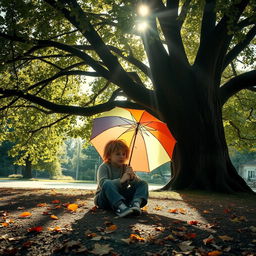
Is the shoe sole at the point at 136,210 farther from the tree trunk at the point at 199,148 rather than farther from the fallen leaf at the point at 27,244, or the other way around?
the tree trunk at the point at 199,148

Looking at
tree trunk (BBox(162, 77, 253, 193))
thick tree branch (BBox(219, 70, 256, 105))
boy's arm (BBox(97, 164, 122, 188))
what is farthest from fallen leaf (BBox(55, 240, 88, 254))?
thick tree branch (BBox(219, 70, 256, 105))

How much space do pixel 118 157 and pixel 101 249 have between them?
2.40 metres

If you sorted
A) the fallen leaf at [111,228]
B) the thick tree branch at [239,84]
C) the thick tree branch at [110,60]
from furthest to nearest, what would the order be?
the thick tree branch at [239,84] → the thick tree branch at [110,60] → the fallen leaf at [111,228]

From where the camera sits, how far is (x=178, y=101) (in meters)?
9.89

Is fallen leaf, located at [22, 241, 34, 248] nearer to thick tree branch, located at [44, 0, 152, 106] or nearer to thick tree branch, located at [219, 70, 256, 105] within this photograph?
thick tree branch, located at [44, 0, 152, 106]

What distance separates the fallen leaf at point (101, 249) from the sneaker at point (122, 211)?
57.7 inches

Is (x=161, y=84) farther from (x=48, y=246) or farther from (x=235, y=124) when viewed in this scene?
(x=235, y=124)

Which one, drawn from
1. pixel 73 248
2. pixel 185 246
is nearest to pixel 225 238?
pixel 185 246

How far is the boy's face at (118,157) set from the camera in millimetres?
5180

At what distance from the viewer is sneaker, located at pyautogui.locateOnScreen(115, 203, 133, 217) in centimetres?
446

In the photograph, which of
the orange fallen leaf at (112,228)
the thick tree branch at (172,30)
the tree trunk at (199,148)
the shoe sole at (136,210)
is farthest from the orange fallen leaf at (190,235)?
the thick tree branch at (172,30)

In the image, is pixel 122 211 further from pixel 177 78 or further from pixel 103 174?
pixel 177 78

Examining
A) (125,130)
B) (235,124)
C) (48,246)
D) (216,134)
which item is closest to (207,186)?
(216,134)

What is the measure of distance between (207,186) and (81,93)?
Result: 962 centimetres
